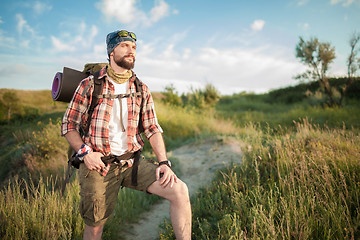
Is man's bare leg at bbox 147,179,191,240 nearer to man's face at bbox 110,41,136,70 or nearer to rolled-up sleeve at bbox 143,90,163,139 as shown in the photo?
rolled-up sleeve at bbox 143,90,163,139

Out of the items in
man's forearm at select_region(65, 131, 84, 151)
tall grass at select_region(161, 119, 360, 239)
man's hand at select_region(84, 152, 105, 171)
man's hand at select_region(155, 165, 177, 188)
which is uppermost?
man's forearm at select_region(65, 131, 84, 151)

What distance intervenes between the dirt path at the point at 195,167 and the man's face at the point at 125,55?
2630 millimetres

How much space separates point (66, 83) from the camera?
2322mm

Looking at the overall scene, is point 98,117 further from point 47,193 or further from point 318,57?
point 318,57

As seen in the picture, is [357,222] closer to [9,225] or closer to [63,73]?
[63,73]

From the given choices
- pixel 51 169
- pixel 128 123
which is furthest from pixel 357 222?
pixel 51 169

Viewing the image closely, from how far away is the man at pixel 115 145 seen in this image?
6.49 feet

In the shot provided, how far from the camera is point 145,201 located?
186 inches

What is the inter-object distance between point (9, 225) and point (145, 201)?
101 inches

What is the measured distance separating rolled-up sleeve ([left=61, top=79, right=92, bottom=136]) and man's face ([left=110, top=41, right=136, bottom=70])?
0.42 metres

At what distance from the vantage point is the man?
1979 millimetres

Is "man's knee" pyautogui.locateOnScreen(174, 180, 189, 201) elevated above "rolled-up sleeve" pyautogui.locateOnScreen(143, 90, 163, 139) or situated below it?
below

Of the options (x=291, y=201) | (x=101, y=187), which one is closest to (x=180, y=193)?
(x=101, y=187)

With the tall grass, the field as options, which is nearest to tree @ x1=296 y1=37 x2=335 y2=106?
the field
